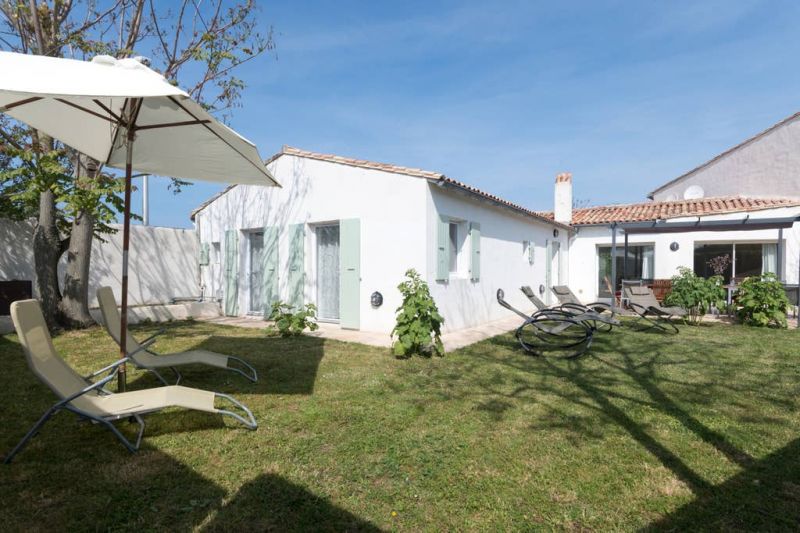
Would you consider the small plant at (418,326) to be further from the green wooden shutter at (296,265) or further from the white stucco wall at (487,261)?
the green wooden shutter at (296,265)

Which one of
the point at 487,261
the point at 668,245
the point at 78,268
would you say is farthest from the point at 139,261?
the point at 668,245

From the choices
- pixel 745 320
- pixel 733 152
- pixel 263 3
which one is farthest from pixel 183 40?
pixel 733 152

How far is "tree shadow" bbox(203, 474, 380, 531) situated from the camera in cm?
222

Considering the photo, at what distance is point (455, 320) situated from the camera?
8.88 metres

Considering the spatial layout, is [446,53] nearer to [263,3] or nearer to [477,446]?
[263,3]

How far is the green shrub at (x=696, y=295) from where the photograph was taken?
32.3ft

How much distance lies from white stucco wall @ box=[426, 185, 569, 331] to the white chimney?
2057 millimetres

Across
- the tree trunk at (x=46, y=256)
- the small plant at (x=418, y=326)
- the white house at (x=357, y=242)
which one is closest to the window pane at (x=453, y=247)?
the white house at (x=357, y=242)

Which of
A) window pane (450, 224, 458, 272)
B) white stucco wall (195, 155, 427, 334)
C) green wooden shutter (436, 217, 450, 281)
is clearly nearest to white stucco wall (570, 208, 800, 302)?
window pane (450, 224, 458, 272)

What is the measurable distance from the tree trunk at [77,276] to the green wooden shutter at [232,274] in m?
3.17

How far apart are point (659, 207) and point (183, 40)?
55.2ft

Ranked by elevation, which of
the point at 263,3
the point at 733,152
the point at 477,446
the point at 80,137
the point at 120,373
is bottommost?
the point at 477,446

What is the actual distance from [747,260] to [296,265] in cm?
1402

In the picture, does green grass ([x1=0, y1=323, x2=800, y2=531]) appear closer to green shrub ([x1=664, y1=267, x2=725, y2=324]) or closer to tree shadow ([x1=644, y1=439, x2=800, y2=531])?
tree shadow ([x1=644, y1=439, x2=800, y2=531])
